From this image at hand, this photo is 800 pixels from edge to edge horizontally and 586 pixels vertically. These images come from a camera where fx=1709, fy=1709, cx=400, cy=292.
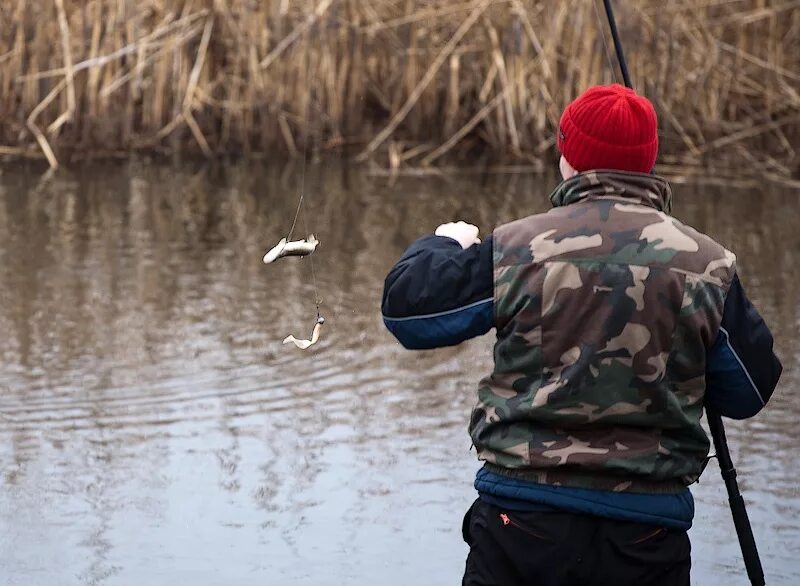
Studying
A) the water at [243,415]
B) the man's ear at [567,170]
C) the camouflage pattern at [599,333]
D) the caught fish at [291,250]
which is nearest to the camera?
the camouflage pattern at [599,333]

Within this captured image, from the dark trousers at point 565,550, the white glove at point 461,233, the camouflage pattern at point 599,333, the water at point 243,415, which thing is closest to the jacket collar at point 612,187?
the camouflage pattern at point 599,333

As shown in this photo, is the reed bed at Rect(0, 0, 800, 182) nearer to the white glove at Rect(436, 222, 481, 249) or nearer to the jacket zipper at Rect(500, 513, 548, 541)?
the white glove at Rect(436, 222, 481, 249)

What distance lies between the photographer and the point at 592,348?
275 centimetres

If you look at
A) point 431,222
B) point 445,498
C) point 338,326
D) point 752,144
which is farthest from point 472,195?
point 445,498

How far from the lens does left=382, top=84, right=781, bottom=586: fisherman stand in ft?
9.00

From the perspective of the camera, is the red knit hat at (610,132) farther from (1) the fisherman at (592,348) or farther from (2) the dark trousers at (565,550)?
(2) the dark trousers at (565,550)

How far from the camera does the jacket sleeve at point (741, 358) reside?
2822mm

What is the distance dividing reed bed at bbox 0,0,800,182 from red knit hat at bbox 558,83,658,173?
8.84 meters

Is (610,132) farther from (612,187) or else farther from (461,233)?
(461,233)

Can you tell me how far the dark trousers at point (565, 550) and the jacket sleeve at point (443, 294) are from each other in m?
0.31

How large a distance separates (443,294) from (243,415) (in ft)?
10.3

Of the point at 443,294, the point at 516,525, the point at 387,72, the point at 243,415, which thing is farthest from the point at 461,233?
the point at 387,72

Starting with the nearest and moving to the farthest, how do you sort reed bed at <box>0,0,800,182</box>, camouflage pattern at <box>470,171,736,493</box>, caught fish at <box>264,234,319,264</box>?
camouflage pattern at <box>470,171,736,493</box>
caught fish at <box>264,234,319,264</box>
reed bed at <box>0,0,800,182</box>

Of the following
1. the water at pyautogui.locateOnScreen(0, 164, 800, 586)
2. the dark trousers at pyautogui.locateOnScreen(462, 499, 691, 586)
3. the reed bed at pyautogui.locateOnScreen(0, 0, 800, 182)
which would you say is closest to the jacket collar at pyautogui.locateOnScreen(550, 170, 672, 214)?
the dark trousers at pyautogui.locateOnScreen(462, 499, 691, 586)
